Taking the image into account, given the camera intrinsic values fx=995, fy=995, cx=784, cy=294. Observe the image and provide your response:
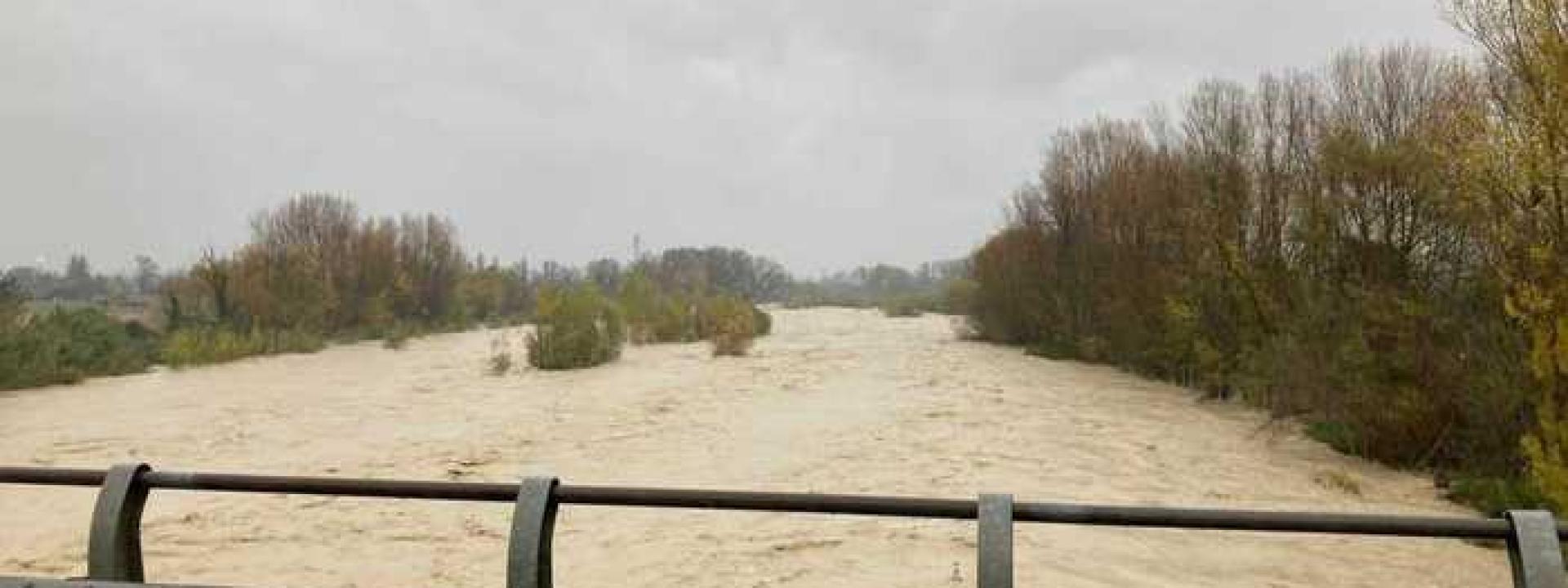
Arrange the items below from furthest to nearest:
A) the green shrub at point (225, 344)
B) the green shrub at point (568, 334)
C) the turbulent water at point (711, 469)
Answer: the green shrub at point (225, 344) → the green shrub at point (568, 334) → the turbulent water at point (711, 469)

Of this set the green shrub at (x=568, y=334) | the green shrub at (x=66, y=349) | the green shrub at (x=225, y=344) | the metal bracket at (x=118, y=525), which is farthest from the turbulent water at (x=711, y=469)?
the metal bracket at (x=118, y=525)

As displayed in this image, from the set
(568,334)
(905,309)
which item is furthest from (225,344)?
(905,309)

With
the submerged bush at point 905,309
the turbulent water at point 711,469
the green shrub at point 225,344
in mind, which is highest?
the submerged bush at point 905,309

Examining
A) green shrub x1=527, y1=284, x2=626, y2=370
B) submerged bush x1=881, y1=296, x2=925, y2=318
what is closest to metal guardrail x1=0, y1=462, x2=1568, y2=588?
green shrub x1=527, y1=284, x2=626, y2=370

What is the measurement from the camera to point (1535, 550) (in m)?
2.03

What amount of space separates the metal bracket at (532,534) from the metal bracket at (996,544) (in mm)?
992

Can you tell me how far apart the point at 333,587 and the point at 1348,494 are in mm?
8646

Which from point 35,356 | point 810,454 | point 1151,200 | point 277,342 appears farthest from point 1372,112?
point 277,342

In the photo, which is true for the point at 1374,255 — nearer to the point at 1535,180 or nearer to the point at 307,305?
the point at 1535,180

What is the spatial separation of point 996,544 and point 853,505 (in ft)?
1.07

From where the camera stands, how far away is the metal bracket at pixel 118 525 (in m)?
2.49

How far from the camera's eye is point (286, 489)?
97.2 inches

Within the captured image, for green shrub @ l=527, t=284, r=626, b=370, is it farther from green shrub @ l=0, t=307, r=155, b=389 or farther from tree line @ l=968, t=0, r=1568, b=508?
tree line @ l=968, t=0, r=1568, b=508

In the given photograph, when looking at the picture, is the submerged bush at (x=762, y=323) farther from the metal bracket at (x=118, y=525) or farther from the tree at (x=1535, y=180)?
the metal bracket at (x=118, y=525)
